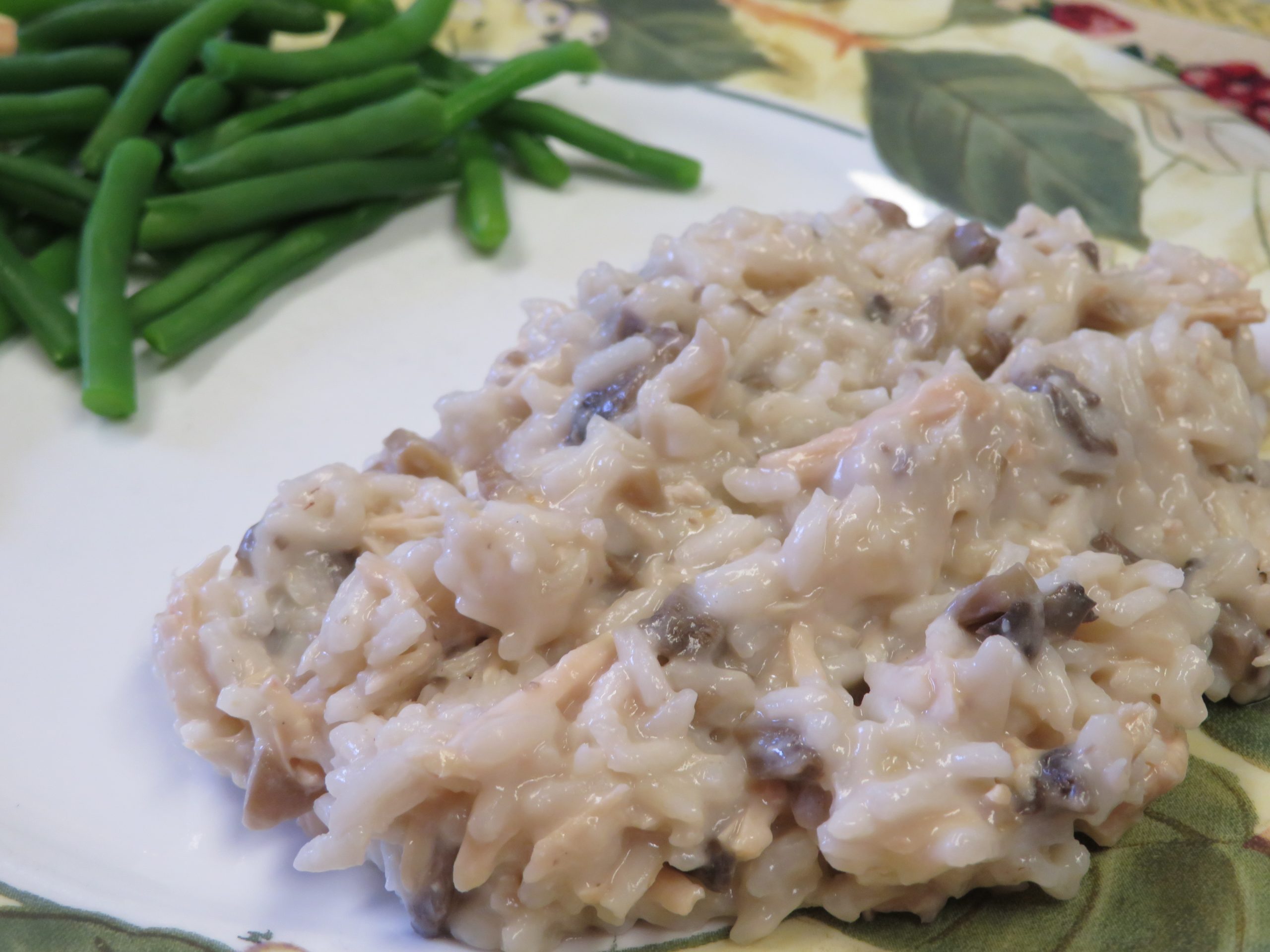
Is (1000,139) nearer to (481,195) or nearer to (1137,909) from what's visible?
(481,195)

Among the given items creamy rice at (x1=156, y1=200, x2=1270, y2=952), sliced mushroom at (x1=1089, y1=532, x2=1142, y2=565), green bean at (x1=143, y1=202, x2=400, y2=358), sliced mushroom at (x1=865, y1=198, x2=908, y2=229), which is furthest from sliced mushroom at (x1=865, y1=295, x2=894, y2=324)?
green bean at (x1=143, y1=202, x2=400, y2=358)

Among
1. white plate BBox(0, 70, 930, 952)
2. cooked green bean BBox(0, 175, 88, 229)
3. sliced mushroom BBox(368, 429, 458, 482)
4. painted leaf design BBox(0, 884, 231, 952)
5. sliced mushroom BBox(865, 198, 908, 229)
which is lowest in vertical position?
white plate BBox(0, 70, 930, 952)

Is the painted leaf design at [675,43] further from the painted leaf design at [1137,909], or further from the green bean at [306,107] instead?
the painted leaf design at [1137,909]

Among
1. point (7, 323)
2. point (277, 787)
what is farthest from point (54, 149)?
point (277, 787)

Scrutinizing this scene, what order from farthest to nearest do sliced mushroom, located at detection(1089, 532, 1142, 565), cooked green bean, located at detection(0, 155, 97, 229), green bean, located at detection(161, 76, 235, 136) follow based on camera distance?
green bean, located at detection(161, 76, 235, 136) → cooked green bean, located at detection(0, 155, 97, 229) → sliced mushroom, located at detection(1089, 532, 1142, 565)

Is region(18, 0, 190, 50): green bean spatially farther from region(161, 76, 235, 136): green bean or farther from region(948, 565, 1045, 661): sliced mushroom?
region(948, 565, 1045, 661): sliced mushroom

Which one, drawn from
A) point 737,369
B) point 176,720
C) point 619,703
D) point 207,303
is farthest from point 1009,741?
point 207,303

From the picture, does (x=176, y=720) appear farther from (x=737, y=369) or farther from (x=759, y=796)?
(x=737, y=369)
